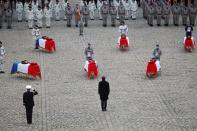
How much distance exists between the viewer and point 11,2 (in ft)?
175

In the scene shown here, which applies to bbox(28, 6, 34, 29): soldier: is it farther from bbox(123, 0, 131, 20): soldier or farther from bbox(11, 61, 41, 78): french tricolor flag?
bbox(11, 61, 41, 78): french tricolor flag

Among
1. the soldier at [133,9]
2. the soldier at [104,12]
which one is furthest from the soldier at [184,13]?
the soldier at [104,12]

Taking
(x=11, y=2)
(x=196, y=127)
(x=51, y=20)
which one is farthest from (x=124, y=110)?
(x=11, y=2)

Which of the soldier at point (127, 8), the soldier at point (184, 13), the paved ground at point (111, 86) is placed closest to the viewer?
the paved ground at point (111, 86)

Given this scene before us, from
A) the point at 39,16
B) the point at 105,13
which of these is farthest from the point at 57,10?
the point at 105,13

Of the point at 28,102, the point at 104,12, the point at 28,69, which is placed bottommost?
the point at 28,102

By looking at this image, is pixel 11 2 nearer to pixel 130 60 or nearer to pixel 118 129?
pixel 130 60

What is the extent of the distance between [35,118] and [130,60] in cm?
1067

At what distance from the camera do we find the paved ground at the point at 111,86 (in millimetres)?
23188

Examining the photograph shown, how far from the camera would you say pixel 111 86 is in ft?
93.2

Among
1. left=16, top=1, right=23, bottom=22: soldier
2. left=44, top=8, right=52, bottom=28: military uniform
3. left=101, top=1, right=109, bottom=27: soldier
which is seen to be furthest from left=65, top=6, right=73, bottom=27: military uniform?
left=16, top=1, right=23, bottom=22: soldier

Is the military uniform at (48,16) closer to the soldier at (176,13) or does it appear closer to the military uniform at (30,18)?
the military uniform at (30,18)

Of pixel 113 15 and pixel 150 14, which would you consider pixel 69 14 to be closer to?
pixel 113 15

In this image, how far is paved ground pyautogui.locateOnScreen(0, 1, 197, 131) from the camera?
23.2m
